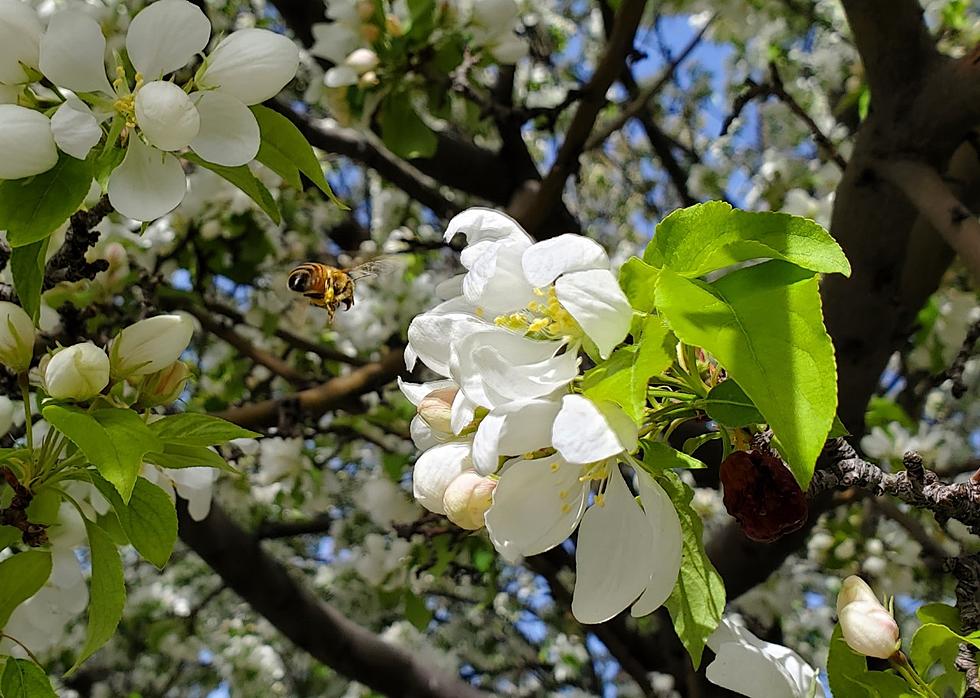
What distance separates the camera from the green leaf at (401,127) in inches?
88.6

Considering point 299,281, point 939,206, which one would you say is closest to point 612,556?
point 299,281

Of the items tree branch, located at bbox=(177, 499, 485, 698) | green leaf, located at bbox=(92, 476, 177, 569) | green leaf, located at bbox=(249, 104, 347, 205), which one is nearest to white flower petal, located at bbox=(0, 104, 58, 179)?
green leaf, located at bbox=(249, 104, 347, 205)

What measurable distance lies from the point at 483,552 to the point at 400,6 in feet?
5.19

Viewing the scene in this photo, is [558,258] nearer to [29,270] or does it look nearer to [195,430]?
[195,430]

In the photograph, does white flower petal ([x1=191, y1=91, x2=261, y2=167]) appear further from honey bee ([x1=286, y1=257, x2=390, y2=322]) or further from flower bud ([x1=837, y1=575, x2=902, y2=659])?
flower bud ([x1=837, y1=575, x2=902, y2=659])

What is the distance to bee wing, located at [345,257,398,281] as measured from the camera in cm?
142

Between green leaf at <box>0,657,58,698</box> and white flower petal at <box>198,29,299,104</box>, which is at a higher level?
white flower petal at <box>198,29,299,104</box>

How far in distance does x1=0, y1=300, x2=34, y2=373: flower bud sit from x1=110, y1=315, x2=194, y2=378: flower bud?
9cm

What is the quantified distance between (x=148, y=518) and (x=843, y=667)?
72 centimetres

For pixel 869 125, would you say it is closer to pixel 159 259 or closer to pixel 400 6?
pixel 400 6

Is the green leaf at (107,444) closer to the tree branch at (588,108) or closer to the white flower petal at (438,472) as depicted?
the white flower petal at (438,472)

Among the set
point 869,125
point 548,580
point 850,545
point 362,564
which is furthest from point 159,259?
point 850,545

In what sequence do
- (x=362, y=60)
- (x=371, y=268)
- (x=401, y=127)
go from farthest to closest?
(x=401, y=127)
(x=362, y=60)
(x=371, y=268)

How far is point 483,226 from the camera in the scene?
86cm
